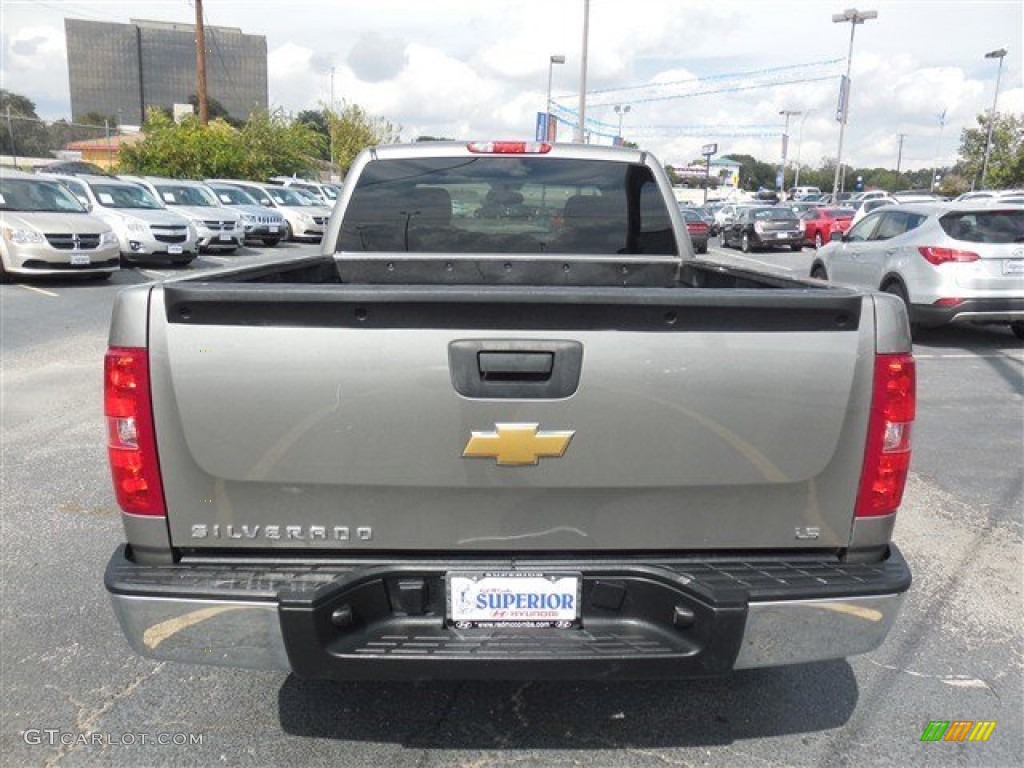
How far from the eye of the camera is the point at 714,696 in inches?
126

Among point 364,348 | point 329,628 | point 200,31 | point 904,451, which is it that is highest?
point 200,31

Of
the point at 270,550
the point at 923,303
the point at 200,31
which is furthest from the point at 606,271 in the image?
the point at 200,31

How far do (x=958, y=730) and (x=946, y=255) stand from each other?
804 cm

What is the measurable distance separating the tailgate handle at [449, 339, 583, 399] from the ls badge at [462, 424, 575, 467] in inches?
4.1

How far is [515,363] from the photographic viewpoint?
2.29 metres

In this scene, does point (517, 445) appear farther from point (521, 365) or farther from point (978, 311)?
point (978, 311)

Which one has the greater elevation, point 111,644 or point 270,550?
point 270,550

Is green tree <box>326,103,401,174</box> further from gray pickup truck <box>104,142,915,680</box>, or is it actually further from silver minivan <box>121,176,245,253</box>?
gray pickup truck <box>104,142,915,680</box>

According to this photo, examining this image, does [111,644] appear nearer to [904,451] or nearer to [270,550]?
[270,550]

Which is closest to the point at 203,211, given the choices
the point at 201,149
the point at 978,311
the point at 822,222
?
the point at 201,149

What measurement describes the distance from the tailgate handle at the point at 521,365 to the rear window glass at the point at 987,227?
915cm

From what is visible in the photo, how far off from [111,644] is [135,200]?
1672 centimetres

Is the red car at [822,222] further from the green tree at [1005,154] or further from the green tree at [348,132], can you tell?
the green tree at [348,132]

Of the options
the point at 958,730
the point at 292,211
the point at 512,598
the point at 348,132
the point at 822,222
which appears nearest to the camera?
the point at 512,598
